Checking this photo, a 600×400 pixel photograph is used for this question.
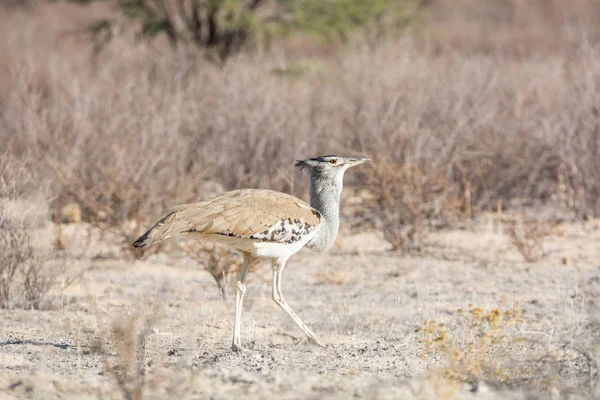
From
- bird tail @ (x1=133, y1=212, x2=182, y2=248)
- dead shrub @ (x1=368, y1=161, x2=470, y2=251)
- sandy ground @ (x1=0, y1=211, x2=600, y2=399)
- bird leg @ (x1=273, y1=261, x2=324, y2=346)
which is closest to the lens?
sandy ground @ (x1=0, y1=211, x2=600, y2=399)

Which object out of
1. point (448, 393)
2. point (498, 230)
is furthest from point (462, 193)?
point (448, 393)

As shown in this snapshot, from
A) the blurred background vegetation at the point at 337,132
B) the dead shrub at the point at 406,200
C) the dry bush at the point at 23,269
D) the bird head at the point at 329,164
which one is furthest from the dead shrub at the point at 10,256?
the dead shrub at the point at 406,200

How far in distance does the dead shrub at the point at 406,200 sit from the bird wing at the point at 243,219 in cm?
289

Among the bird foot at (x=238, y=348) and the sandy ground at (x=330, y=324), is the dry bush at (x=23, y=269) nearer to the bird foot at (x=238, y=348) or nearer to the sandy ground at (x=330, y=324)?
the sandy ground at (x=330, y=324)

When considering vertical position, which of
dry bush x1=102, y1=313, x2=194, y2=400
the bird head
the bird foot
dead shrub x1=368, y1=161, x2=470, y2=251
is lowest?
the bird foot

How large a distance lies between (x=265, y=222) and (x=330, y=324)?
1.23 m

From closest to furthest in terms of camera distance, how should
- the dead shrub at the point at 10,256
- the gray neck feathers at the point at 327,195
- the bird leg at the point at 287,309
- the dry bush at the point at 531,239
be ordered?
the bird leg at the point at 287,309 → the gray neck feathers at the point at 327,195 → the dead shrub at the point at 10,256 → the dry bush at the point at 531,239

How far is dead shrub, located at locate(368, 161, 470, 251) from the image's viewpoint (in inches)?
302

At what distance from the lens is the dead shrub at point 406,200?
7672 millimetres

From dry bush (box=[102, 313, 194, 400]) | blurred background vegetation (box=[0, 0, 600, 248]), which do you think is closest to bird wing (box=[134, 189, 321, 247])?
dry bush (box=[102, 313, 194, 400])

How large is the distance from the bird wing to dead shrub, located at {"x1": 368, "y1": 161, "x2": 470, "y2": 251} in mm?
2891

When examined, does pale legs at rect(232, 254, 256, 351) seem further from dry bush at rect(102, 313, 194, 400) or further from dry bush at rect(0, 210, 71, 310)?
dry bush at rect(0, 210, 71, 310)

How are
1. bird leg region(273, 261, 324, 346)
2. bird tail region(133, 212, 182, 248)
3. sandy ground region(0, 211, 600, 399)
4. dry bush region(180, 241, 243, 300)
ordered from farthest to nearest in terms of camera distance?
1. dry bush region(180, 241, 243, 300)
2. bird leg region(273, 261, 324, 346)
3. bird tail region(133, 212, 182, 248)
4. sandy ground region(0, 211, 600, 399)

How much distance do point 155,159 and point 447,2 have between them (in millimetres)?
27418
